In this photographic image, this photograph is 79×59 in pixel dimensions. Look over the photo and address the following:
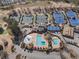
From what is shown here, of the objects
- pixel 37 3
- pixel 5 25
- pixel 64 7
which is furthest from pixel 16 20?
pixel 64 7

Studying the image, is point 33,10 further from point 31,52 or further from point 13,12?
point 31,52

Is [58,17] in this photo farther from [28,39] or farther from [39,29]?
[28,39]

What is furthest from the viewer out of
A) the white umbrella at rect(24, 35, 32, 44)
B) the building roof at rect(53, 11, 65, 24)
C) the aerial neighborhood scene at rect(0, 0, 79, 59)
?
the building roof at rect(53, 11, 65, 24)

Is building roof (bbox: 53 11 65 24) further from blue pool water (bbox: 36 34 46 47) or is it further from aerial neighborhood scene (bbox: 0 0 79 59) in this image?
blue pool water (bbox: 36 34 46 47)

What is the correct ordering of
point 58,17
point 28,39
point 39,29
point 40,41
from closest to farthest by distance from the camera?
1. point 40,41
2. point 28,39
3. point 39,29
4. point 58,17

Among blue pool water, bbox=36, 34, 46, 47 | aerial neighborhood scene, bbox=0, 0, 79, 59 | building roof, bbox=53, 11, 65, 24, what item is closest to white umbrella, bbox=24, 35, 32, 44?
aerial neighborhood scene, bbox=0, 0, 79, 59

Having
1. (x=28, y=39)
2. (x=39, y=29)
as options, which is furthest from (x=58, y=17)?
(x=28, y=39)

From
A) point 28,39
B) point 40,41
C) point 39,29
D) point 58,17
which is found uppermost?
point 58,17

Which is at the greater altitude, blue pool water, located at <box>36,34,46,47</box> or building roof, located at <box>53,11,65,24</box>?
building roof, located at <box>53,11,65,24</box>

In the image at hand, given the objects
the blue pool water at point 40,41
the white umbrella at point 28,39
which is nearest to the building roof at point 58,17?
the blue pool water at point 40,41
